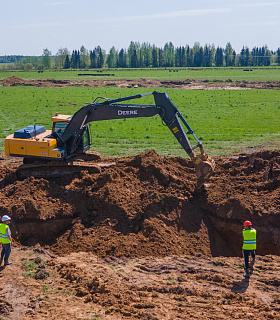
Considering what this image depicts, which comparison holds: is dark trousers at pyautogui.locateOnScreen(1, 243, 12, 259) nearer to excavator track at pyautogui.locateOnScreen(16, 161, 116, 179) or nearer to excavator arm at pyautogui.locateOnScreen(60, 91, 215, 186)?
excavator track at pyautogui.locateOnScreen(16, 161, 116, 179)

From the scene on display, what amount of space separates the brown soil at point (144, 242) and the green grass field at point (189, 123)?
730cm

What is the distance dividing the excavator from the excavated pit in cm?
79

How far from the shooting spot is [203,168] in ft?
49.5

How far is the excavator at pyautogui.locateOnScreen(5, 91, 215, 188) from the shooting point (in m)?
15.2

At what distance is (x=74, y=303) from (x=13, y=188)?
6892 mm

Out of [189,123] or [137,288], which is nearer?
[137,288]

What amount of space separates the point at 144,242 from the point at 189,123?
21.8 meters

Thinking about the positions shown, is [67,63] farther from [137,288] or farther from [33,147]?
[137,288]

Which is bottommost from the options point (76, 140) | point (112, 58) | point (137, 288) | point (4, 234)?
point (137, 288)

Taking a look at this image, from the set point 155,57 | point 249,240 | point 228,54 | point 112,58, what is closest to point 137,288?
point 249,240

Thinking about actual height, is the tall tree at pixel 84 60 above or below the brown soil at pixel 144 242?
above

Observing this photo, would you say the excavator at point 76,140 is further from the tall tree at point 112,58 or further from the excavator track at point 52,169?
the tall tree at point 112,58

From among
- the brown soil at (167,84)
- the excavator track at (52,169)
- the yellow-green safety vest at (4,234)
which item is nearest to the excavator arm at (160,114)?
the excavator track at (52,169)

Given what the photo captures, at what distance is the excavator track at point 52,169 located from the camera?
1672 centimetres
